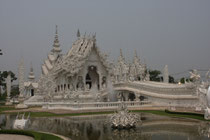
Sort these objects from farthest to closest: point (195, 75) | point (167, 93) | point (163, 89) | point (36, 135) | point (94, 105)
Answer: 1. point (163, 89)
2. point (167, 93)
3. point (94, 105)
4. point (195, 75)
5. point (36, 135)

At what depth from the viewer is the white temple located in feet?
74.4

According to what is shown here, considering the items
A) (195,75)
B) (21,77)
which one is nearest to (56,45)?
(21,77)

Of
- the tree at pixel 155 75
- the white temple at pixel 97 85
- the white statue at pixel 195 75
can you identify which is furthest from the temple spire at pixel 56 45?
the white statue at pixel 195 75

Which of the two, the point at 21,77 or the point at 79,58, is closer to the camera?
the point at 79,58

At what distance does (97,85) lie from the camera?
132ft

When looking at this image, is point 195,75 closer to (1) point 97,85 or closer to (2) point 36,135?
(2) point 36,135

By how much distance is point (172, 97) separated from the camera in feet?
75.4

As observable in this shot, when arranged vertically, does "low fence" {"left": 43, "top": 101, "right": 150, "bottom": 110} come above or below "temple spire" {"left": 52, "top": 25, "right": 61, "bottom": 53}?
below

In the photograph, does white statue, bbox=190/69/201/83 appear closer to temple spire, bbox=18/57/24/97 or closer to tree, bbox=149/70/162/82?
temple spire, bbox=18/57/24/97

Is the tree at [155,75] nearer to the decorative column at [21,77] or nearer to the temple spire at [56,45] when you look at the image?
the temple spire at [56,45]

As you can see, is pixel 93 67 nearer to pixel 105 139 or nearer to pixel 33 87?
pixel 33 87

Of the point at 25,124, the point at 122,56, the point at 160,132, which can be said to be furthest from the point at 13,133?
the point at 122,56

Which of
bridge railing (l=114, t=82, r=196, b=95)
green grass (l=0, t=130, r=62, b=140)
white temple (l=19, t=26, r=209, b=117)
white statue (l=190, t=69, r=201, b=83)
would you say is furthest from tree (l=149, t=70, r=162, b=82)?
green grass (l=0, t=130, r=62, b=140)

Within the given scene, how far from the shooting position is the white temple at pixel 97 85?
74.4 ft
